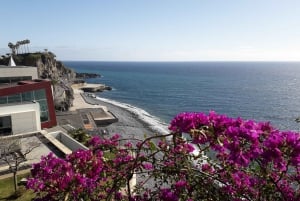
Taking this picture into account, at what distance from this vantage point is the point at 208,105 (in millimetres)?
73875

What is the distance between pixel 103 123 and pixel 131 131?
20.4 feet

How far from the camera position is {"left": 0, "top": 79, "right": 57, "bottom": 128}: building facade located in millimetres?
30062

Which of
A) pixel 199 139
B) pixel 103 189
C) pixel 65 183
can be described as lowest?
pixel 103 189

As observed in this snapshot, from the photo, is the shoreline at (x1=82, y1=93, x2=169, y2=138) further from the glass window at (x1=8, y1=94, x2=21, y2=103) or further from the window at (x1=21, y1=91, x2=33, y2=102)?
the glass window at (x1=8, y1=94, x2=21, y2=103)

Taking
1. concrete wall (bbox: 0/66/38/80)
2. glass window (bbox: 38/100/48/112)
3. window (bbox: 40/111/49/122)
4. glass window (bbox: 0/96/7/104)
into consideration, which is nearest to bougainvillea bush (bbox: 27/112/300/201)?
glass window (bbox: 0/96/7/104)

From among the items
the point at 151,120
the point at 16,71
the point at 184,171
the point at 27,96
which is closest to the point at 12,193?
the point at 27,96

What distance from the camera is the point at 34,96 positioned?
32.1 m

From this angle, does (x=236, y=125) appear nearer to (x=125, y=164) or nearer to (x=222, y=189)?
(x=222, y=189)

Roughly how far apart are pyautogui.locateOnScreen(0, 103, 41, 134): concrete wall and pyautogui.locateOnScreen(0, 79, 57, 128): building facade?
1258 mm

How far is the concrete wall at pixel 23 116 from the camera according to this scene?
28847 millimetres

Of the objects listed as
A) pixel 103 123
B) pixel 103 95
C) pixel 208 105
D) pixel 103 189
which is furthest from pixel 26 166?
pixel 103 95

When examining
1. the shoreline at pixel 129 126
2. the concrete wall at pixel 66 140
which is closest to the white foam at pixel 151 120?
Result: the shoreline at pixel 129 126

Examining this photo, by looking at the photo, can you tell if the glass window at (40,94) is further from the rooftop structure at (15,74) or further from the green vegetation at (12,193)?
the green vegetation at (12,193)

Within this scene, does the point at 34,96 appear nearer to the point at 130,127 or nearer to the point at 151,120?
the point at 130,127
